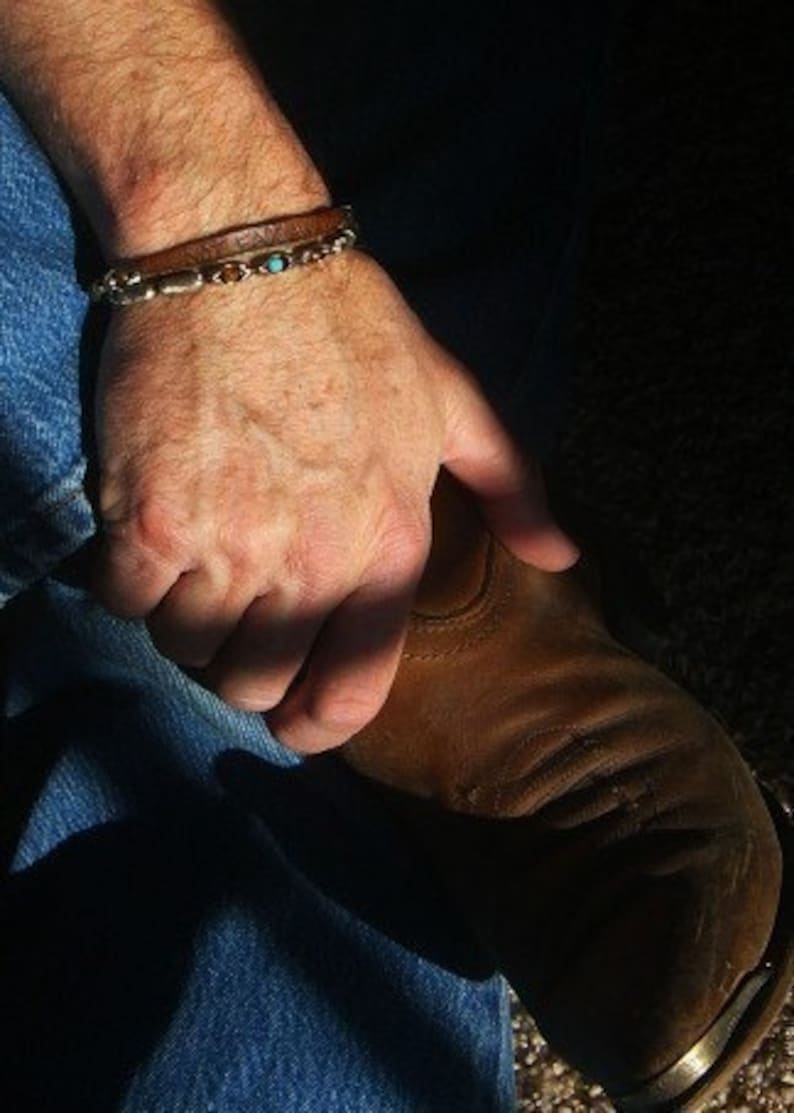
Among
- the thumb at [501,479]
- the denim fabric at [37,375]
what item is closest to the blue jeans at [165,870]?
the denim fabric at [37,375]

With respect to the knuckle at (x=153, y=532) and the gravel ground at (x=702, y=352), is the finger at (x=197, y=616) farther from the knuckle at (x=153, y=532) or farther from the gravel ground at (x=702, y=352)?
the gravel ground at (x=702, y=352)

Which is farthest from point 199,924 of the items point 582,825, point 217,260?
point 217,260

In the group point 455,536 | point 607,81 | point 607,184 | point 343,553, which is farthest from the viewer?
point 607,184

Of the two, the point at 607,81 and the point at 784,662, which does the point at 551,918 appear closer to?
the point at 784,662

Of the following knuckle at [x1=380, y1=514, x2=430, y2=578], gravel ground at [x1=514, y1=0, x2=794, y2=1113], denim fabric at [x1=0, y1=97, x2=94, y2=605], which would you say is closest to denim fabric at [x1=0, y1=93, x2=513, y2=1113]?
denim fabric at [x1=0, y1=97, x2=94, y2=605]

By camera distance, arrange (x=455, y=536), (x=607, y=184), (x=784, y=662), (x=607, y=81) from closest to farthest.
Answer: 1. (x=455, y=536)
2. (x=607, y=81)
3. (x=784, y=662)
4. (x=607, y=184)

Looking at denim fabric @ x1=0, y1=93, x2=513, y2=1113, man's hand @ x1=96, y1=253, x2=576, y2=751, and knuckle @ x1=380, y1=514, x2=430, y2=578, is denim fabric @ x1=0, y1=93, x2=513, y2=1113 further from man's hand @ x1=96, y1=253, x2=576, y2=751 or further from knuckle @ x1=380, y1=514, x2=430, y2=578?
knuckle @ x1=380, y1=514, x2=430, y2=578

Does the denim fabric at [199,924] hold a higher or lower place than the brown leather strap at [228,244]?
lower

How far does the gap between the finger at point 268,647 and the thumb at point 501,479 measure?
13cm

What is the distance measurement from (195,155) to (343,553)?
24 cm

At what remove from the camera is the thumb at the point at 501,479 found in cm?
107

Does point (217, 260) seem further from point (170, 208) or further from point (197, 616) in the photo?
point (197, 616)

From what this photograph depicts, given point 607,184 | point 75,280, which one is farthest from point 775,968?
point 607,184

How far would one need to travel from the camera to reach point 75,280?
103 cm
